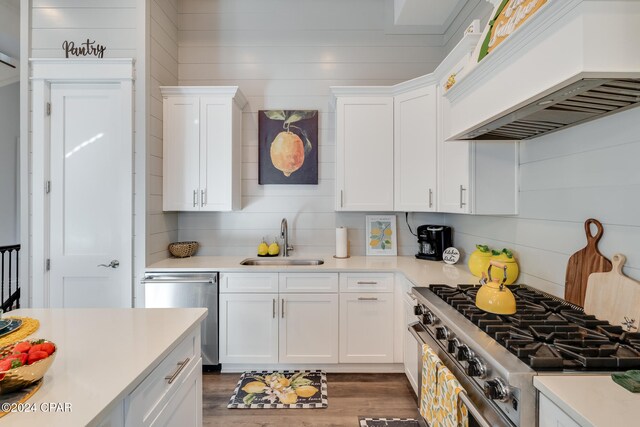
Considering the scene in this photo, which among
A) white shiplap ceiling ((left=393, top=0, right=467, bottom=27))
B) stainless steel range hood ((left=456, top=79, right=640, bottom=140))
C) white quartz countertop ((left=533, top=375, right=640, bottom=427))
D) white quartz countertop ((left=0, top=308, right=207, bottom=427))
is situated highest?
white shiplap ceiling ((left=393, top=0, right=467, bottom=27))

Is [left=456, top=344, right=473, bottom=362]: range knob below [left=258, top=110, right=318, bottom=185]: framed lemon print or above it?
below

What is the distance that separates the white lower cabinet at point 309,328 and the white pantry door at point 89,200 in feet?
4.35

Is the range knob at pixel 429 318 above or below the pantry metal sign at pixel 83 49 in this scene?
below

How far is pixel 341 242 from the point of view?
318 centimetres

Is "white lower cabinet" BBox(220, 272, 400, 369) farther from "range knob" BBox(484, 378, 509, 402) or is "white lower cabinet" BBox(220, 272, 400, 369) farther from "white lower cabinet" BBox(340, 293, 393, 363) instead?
"range knob" BBox(484, 378, 509, 402)

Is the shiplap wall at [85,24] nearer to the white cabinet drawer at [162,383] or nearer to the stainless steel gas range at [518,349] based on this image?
the white cabinet drawer at [162,383]

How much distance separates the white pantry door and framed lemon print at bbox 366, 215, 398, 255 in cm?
218

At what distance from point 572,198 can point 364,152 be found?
1665mm

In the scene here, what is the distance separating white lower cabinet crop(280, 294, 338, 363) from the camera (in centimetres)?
274

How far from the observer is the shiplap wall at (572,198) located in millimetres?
1359

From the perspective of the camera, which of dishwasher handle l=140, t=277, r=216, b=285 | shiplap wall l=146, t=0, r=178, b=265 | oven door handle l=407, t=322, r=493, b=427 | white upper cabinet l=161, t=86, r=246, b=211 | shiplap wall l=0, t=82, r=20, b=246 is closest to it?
oven door handle l=407, t=322, r=493, b=427

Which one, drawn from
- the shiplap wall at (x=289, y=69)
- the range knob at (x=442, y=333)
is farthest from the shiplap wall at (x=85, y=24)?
the range knob at (x=442, y=333)

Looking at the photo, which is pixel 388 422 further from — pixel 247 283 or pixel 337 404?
pixel 247 283

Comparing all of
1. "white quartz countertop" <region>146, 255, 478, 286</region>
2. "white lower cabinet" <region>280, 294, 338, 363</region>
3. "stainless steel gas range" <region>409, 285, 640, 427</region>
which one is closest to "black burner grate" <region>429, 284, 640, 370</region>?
"stainless steel gas range" <region>409, 285, 640, 427</region>
